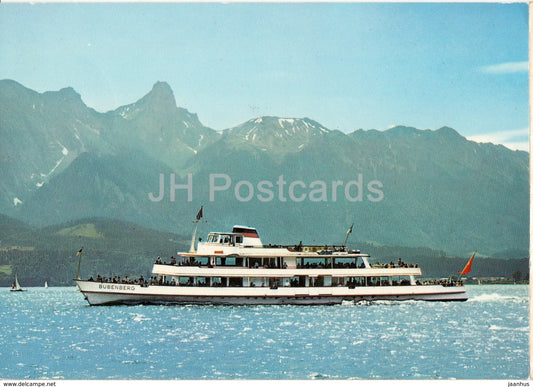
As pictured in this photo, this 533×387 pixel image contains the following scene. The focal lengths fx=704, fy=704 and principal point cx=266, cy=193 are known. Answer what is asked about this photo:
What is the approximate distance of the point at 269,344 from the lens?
37.8 m

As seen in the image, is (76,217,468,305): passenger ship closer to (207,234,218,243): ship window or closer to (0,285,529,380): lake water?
(207,234,218,243): ship window

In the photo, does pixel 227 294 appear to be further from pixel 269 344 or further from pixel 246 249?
pixel 269 344

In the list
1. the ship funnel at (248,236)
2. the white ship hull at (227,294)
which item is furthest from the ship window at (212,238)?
the white ship hull at (227,294)

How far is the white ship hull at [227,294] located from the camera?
58.5m

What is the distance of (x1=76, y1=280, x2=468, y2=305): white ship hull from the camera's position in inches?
2303

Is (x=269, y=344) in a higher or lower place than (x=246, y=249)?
lower

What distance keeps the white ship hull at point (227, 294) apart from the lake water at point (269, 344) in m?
1.51

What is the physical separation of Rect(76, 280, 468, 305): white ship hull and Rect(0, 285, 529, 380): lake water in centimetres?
151

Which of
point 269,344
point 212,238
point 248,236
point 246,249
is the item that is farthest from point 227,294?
point 269,344

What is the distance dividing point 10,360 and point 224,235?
2851 centimetres

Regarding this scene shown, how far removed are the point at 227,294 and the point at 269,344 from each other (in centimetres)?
2103

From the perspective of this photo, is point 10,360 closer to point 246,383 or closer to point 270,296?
point 246,383

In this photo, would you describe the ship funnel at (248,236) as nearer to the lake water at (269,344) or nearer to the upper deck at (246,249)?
the upper deck at (246,249)

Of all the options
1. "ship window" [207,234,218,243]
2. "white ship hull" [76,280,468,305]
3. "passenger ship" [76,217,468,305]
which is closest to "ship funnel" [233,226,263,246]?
"passenger ship" [76,217,468,305]
